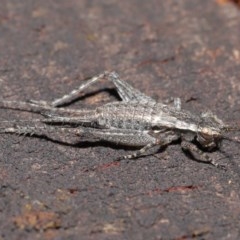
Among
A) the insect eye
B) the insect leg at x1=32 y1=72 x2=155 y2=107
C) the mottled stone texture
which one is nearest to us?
the mottled stone texture

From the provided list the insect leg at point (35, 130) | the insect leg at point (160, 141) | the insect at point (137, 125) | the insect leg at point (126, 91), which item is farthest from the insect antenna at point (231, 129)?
the insect leg at point (35, 130)

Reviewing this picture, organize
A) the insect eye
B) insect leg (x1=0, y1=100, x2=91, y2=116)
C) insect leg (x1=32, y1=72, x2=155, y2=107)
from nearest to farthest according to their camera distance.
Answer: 1. the insect eye
2. insect leg (x1=0, y1=100, x2=91, y2=116)
3. insect leg (x1=32, y1=72, x2=155, y2=107)

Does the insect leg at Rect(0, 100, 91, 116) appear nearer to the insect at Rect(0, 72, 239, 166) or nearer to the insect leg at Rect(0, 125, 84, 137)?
the insect at Rect(0, 72, 239, 166)

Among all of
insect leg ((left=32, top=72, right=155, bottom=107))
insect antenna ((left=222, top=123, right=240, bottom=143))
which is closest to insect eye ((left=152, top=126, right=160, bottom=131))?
insect leg ((left=32, top=72, right=155, bottom=107))

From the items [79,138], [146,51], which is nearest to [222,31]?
[146,51]

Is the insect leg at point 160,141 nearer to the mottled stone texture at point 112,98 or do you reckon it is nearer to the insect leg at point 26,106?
the mottled stone texture at point 112,98
